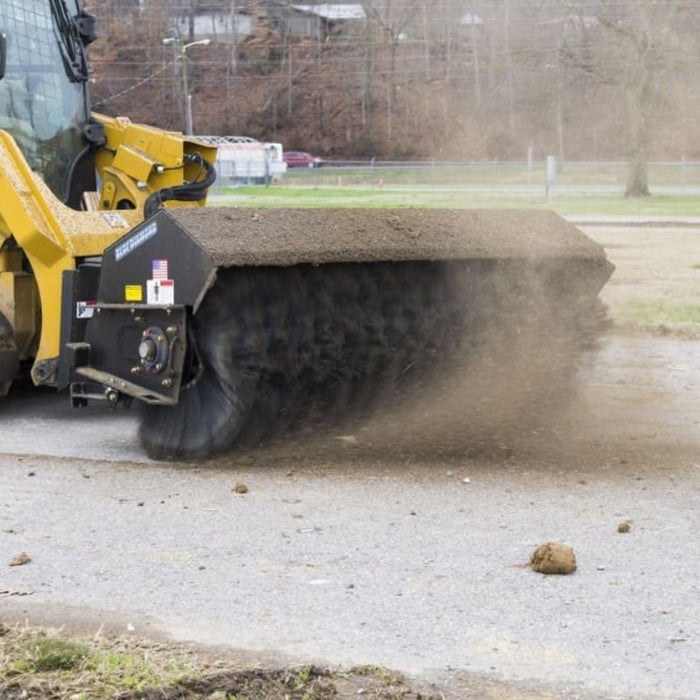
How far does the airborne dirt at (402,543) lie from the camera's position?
13.7 ft

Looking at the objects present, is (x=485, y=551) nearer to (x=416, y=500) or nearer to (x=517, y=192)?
(x=416, y=500)

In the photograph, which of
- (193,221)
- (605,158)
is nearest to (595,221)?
(605,158)

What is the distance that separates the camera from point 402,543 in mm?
5328

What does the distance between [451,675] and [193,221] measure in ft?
10.4

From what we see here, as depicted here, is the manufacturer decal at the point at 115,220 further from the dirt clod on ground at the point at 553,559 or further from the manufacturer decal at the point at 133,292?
the dirt clod on ground at the point at 553,559

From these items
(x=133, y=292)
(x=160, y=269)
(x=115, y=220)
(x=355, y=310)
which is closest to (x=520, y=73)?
(x=355, y=310)

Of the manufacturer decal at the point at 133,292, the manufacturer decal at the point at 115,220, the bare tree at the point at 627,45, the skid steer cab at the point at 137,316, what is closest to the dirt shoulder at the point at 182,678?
the skid steer cab at the point at 137,316

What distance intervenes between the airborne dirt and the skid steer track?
18 cm

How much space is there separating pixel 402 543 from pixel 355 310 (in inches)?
78.6

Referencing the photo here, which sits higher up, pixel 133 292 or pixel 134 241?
pixel 134 241

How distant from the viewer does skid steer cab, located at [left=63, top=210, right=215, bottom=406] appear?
255 inches

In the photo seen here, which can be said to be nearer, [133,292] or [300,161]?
[133,292]

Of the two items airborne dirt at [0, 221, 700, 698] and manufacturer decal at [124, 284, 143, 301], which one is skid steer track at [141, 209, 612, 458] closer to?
airborne dirt at [0, 221, 700, 698]

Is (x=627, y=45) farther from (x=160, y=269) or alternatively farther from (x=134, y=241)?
(x=134, y=241)
